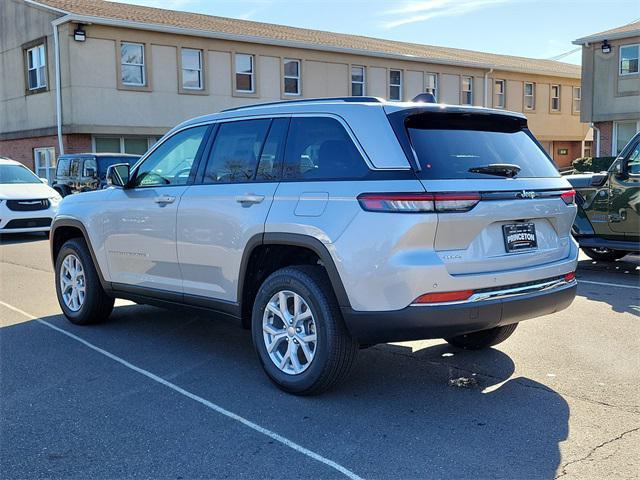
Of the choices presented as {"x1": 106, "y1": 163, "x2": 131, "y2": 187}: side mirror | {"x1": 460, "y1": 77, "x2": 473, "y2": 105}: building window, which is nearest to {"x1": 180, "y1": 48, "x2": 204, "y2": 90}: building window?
{"x1": 460, "y1": 77, "x2": 473, "y2": 105}: building window

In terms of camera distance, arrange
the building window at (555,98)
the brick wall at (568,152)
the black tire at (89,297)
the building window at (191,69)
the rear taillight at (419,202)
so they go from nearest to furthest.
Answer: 1. the rear taillight at (419,202)
2. the black tire at (89,297)
3. the building window at (191,69)
4. the building window at (555,98)
5. the brick wall at (568,152)

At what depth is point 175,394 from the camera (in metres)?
4.67

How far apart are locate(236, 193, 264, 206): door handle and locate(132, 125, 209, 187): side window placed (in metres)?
0.82

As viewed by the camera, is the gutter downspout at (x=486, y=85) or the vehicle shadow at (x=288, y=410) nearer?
the vehicle shadow at (x=288, y=410)

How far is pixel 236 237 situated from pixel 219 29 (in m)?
22.3

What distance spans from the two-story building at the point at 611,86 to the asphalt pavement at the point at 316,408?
21910mm

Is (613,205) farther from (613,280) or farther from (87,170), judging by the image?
(87,170)

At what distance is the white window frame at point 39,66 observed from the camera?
24.3m

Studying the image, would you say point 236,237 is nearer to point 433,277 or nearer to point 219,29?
point 433,277

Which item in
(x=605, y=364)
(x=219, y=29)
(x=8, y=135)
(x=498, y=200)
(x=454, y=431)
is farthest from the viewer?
(x=8, y=135)

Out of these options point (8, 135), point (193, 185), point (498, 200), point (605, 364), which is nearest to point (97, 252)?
point (193, 185)

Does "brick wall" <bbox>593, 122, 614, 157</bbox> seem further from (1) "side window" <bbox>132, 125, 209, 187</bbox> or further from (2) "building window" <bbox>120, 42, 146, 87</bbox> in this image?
(1) "side window" <bbox>132, 125, 209, 187</bbox>

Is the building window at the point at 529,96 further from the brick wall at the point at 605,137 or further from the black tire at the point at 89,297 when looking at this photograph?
the black tire at the point at 89,297

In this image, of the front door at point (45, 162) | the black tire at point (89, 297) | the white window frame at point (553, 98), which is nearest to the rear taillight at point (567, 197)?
the black tire at point (89, 297)
